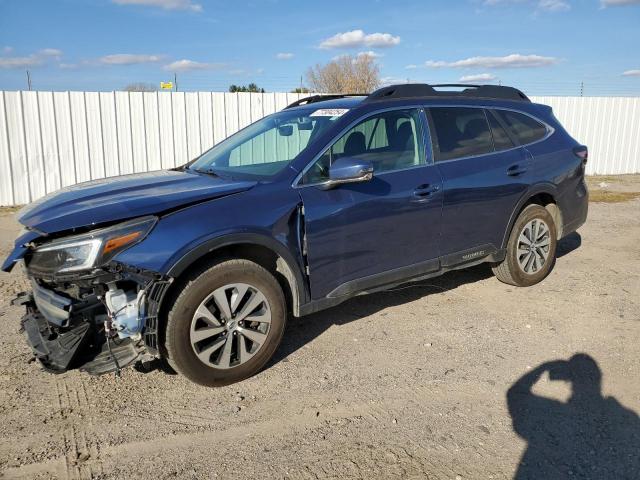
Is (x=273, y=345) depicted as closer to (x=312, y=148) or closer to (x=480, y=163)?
(x=312, y=148)

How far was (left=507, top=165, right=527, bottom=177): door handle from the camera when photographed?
4.99 metres

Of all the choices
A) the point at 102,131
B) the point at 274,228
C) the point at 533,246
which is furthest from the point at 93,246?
the point at 102,131

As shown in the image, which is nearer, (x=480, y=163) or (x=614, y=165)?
(x=480, y=163)

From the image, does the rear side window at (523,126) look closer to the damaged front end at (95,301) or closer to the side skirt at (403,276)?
the side skirt at (403,276)

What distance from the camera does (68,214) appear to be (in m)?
3.22

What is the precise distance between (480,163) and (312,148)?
5.74 ft

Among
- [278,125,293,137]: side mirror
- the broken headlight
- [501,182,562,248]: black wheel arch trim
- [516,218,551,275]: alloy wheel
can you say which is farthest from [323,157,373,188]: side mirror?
[516,218,551,275]: alloy wheel

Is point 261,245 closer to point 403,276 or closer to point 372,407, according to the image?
point 372,407

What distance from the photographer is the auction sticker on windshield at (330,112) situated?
4.19 metres

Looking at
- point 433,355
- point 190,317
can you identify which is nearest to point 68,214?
point 190,317

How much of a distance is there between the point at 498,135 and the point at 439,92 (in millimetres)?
755

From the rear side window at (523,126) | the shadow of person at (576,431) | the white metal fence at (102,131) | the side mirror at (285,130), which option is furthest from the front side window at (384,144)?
the white metal fence at (102,131)

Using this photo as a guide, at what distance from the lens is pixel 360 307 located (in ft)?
16.4

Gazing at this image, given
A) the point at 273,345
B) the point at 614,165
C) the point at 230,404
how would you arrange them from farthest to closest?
the point at 614,165
the point at 273,345
the point at 230,404
